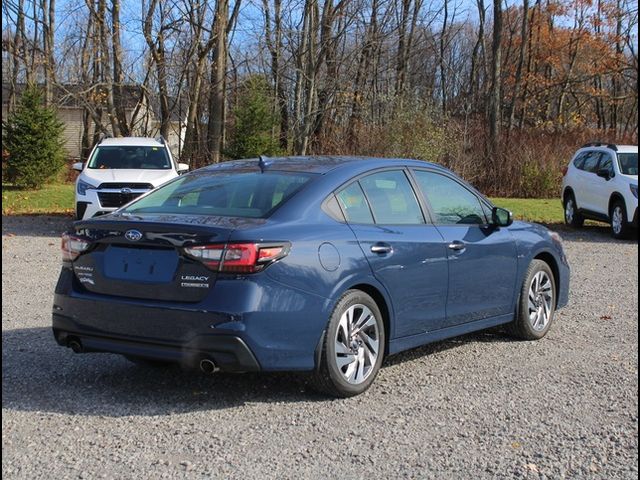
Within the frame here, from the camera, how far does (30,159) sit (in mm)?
26266

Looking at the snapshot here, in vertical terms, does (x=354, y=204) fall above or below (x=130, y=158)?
below

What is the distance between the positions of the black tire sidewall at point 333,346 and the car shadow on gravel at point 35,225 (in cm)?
1169

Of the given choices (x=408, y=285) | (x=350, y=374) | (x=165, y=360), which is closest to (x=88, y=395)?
(x=165, y=360)

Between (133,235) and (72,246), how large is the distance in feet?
1.88

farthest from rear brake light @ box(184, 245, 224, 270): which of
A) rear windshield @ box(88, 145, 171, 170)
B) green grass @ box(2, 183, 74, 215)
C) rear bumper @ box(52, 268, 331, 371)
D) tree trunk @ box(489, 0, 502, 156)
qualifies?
tree trunk @ box(489, 0, 502, 156)

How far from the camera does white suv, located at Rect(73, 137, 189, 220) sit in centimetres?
1456

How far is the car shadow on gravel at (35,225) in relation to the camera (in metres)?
16.1

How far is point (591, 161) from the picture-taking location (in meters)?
17.5

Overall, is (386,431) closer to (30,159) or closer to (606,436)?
(606,436)

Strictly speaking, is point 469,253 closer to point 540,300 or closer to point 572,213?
point 540,300

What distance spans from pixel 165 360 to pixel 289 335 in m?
0.74

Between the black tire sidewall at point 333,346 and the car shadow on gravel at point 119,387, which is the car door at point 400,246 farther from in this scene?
the car shadow on gravel at point 119,387

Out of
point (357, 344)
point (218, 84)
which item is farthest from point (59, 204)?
point (357, 344)

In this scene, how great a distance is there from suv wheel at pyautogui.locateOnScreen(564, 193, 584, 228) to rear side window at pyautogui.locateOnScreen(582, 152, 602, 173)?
0.85 m
